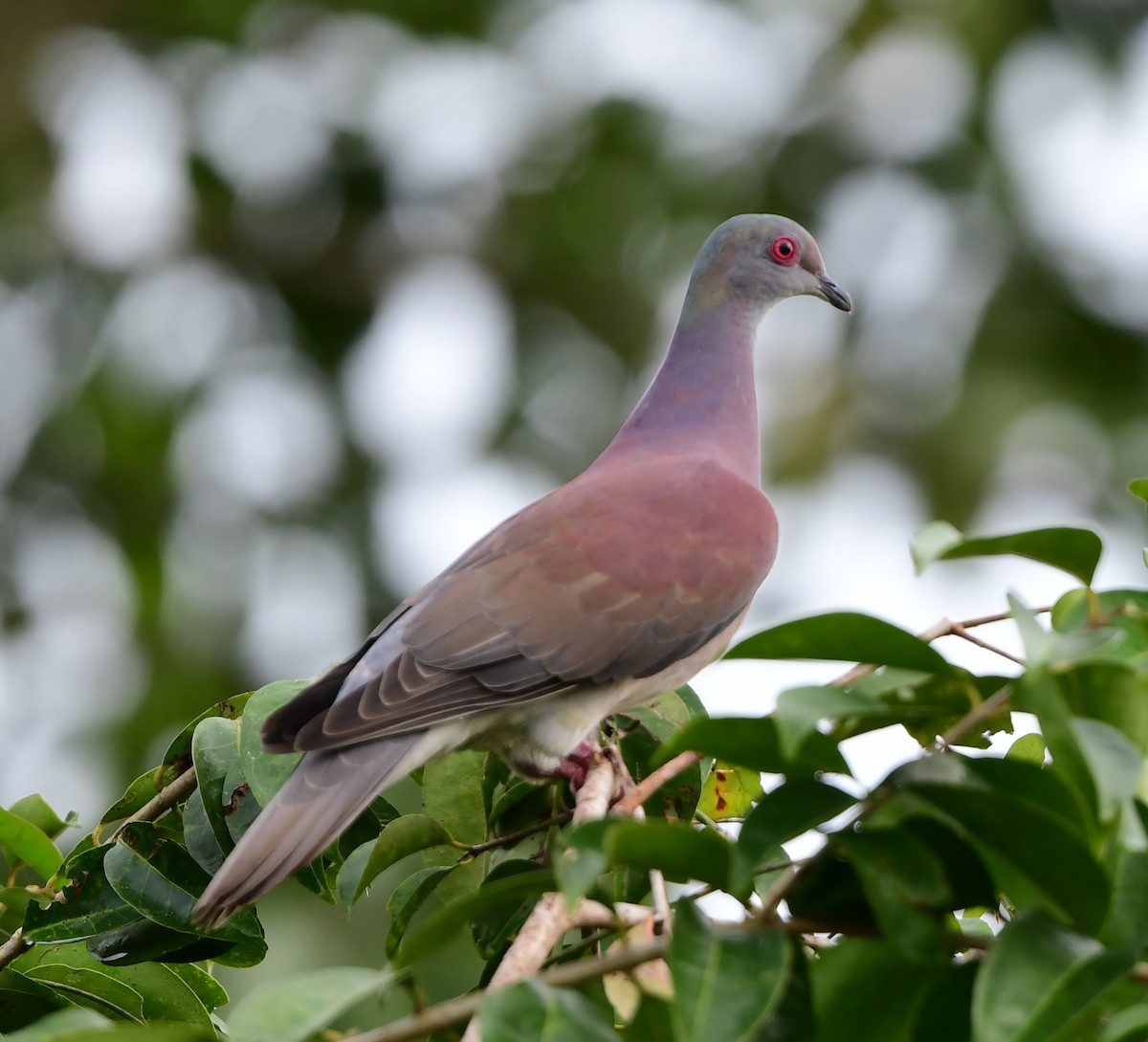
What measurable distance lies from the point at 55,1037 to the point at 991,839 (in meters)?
0.63

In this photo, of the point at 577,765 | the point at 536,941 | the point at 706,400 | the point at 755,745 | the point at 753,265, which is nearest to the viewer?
the point at 755,745

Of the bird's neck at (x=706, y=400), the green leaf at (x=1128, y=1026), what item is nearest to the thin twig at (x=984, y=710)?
the green leaf at (x=1128, y=1026)

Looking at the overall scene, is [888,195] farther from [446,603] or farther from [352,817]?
[352,817]

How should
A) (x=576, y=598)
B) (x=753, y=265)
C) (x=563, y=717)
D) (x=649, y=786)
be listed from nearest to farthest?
1. (x=649, y=786)
2. (x=563, y=717)
3. (x=576, y=598)
4. (x=753, y=265)

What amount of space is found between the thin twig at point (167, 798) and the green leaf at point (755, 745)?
2.97ft

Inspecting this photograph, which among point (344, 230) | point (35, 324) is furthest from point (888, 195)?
point (35, 324)

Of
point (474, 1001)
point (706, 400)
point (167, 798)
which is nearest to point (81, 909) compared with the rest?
point (167, 798)

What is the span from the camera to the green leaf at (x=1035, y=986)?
0.96 meters

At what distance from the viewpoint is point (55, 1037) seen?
0.92 meters

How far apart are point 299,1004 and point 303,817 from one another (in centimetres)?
82

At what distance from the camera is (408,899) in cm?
170

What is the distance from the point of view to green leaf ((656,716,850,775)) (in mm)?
1116

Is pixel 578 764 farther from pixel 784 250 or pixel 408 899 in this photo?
pixel 784 250

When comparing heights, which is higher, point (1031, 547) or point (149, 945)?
point (1031, 547)
